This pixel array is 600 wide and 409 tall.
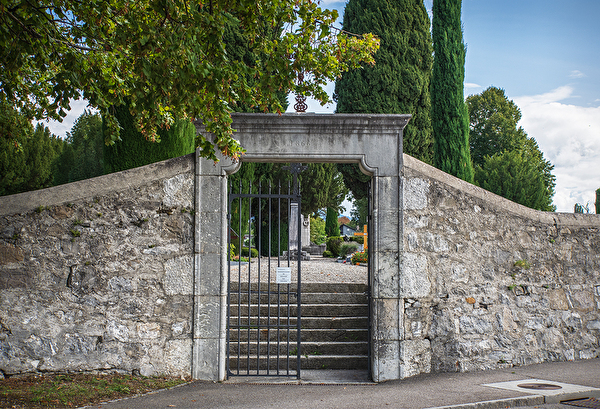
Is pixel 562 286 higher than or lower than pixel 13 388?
higher

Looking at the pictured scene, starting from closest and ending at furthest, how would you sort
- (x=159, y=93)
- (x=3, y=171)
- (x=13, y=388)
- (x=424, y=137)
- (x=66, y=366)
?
1. (x=159, y=93)
2. (x=13, y=388)
3. (x=66, y=366)
4. (x=424, y=137)
5. (x=3, y=171)

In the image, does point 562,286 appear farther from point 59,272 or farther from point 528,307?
point 59,272

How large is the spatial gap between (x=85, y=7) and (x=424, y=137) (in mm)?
13114

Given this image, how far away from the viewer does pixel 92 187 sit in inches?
206

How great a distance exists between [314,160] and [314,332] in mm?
2457

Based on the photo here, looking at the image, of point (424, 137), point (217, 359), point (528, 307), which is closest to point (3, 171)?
point (424, 137)

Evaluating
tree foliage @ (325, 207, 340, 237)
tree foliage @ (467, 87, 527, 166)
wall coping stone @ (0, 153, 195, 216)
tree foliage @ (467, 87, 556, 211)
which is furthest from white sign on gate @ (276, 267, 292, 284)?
tree foliage @ (325, 207, 340, 237)

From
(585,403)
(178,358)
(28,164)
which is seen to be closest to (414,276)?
(585,403)

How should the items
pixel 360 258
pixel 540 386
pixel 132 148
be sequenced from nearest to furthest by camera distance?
1. pixel 540 386
2. pixel 132 148
3. pixel 360 258

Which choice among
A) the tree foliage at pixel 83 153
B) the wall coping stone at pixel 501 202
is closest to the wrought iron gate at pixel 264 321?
the wall coping stone at pixel 501 202

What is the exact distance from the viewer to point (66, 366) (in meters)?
5.07

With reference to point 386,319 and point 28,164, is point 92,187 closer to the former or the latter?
point 386,319

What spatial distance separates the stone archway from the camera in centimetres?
531

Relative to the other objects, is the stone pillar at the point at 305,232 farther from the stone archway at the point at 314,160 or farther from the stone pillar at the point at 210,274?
the stone pillar at the point at 210,274
